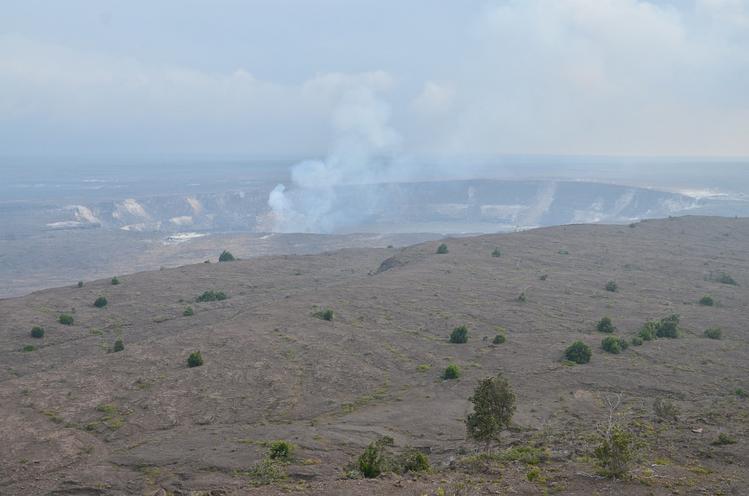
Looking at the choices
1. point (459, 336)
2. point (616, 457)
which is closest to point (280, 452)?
point (616, 457)

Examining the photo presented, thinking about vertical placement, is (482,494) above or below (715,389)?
above

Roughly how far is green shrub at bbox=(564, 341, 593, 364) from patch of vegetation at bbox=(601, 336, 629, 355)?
5.45 ft

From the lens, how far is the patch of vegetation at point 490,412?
1939 centimetres

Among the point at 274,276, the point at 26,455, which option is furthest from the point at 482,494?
the point at 274,276

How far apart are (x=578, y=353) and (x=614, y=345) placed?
2494 mm

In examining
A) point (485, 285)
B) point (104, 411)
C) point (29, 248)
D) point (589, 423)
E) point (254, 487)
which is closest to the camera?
point (254, 487)

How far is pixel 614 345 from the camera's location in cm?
3281

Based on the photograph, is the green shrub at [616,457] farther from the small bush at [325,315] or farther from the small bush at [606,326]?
the small bush at [325,315]

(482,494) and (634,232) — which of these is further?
(634,232)

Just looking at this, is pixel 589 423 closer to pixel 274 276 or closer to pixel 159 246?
pixel 274 276

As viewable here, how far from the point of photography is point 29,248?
344 ft

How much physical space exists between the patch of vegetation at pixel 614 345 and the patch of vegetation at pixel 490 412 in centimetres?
1470

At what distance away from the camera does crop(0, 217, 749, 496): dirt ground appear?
1753 centimetres

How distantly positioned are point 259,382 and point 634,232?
5748 centimetres
